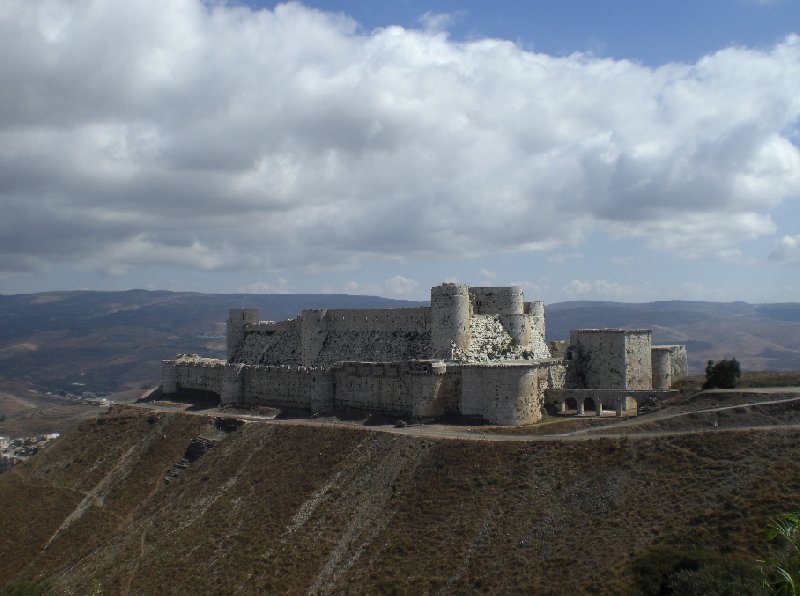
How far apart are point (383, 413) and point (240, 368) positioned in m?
21.8

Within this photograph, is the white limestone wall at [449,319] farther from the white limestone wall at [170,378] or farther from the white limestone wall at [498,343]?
the white limestone wall at [170,378]

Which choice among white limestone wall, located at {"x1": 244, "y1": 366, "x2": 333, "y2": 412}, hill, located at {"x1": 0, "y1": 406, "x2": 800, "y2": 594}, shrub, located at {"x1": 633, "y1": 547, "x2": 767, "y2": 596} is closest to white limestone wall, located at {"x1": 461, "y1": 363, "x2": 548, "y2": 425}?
hill, located at {"x1": 0, "y1": 406, "x2": 800, "y2": 594}

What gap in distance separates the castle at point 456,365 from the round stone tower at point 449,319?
0.10 meters

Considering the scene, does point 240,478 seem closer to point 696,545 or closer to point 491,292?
point 491,292

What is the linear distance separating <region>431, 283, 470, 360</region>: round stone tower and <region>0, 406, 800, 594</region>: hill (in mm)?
13022

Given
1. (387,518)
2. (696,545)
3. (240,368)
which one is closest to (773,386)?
(696,545)

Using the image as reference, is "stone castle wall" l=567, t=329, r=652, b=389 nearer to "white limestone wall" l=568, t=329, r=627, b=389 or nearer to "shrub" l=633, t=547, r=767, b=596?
"white limestone wall" l=568, t=329, r=627, b=389

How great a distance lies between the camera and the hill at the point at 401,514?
35.2 metres

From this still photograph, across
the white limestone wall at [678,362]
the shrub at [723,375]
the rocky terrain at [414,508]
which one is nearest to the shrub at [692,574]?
the rocky terrain at [414,508]

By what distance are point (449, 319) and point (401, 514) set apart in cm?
2440

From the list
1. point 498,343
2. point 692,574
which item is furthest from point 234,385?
point 692,574

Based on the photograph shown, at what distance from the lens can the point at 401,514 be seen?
143 ft

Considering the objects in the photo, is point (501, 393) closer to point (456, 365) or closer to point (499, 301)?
point (456, 365)

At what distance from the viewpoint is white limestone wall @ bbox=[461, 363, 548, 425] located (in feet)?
181
